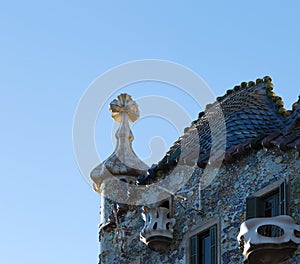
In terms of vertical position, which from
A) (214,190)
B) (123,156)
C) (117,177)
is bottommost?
(214,190)

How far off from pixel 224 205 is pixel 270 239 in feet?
6.87

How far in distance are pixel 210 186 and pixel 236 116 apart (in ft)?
5.71

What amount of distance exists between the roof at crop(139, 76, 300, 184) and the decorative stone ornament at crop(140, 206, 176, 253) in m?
0.98

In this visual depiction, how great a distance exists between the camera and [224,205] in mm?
23188

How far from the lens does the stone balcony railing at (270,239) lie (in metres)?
21.2

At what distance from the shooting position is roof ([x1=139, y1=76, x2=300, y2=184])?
2325 cm

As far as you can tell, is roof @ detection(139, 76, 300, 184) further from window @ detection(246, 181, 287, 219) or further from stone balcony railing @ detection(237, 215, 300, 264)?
stone balcony railing @ detection(237, 215, 300, 264)

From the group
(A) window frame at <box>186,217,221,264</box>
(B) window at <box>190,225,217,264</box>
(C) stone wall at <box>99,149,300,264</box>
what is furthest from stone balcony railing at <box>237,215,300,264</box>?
(B) window at <box>190,225,217,264</box>

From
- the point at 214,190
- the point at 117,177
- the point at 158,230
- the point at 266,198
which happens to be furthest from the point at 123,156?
the point at 266,198

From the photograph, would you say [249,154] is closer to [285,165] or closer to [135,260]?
[285,165]

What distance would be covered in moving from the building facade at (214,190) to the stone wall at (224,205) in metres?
0.02

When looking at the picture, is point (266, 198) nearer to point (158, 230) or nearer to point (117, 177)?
point (158, 230)

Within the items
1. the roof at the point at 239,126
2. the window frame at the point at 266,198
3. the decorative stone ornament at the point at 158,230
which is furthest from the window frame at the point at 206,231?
the roof at the point at 239,126

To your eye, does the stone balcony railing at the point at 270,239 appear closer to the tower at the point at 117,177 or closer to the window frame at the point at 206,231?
the window frame at the point at 206,231
